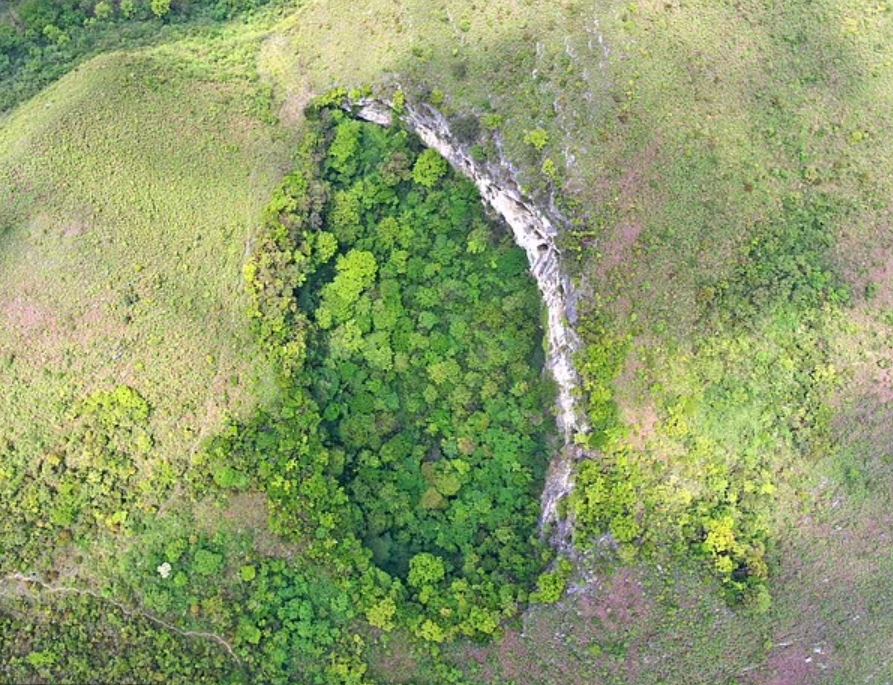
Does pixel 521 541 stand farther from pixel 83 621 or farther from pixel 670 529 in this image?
pixel 83 621

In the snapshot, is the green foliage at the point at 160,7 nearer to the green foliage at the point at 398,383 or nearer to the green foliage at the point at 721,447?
the green foliage at the point at 398,383

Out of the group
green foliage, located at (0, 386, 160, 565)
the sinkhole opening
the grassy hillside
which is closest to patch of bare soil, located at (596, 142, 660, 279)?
the sinkhole opening

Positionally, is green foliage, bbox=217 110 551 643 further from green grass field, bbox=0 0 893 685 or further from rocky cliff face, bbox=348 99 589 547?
green grass field, bbox=0 0 893 685

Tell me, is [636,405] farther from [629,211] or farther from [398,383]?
[398,383]

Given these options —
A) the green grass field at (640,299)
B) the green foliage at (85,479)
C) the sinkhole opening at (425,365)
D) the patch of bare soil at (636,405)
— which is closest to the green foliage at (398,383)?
the sinkhole opening at (425,365)

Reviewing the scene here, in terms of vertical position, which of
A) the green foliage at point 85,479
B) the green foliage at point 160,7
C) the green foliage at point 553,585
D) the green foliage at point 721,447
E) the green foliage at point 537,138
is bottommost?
the green foliage at point 553,585

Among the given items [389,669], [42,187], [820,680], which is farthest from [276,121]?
[820,680]
